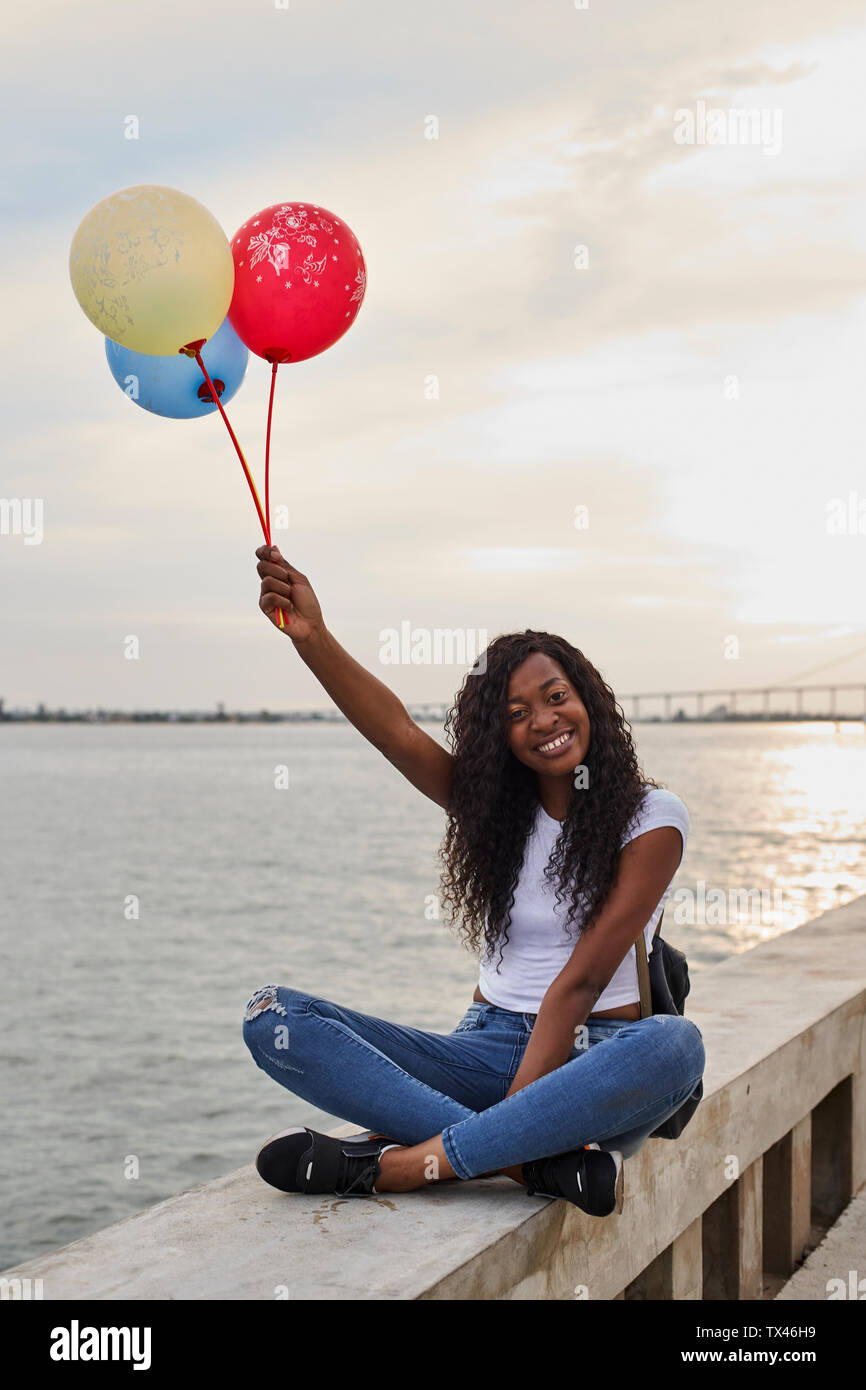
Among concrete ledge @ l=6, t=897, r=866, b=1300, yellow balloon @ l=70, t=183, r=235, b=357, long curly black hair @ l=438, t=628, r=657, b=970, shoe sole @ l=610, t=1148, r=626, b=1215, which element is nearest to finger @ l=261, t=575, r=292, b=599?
long curly black hair @ l=438, t=628, r=657, b=970

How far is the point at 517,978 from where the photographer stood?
282cm

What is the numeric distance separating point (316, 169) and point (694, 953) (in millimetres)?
12565

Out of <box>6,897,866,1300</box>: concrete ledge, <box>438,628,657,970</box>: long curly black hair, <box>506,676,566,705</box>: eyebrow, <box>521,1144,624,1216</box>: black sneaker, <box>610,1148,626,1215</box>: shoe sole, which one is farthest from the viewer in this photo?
<box>506,676,566,705</box>: eyebrow

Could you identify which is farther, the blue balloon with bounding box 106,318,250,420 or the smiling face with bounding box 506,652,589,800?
the blue balloon with bounding box 106,318,250,420

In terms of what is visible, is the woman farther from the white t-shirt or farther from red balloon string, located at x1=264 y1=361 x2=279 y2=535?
red balloon string, located at x1=264 y1=361 x2=279 y2=535

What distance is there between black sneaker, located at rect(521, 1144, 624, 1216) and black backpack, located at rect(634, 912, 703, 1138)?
0.28m

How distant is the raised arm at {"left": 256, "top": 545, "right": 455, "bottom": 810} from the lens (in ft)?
9.34

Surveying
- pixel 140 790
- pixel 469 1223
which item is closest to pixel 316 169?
pixel 469 1223

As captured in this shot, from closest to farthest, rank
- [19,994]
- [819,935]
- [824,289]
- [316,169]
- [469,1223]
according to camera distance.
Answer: [469,1223] < [819,935] < [316,169] < [824,289] < [19,994]

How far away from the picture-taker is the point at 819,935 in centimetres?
509

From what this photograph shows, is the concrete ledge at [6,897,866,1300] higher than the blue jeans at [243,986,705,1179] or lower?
lower

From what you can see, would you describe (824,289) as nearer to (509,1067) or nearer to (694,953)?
(694,953)

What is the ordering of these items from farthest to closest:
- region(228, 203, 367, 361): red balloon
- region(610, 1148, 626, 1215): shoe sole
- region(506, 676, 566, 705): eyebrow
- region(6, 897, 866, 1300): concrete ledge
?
region(228, 203, 367, 361): red balloon, region(506, 676, 566, 705): eyebrow, region(610, 1148, 626, 1215): shoe sole, region(6, 897, 866, 1300): concrete ledge

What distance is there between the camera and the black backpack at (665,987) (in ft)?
8.67
